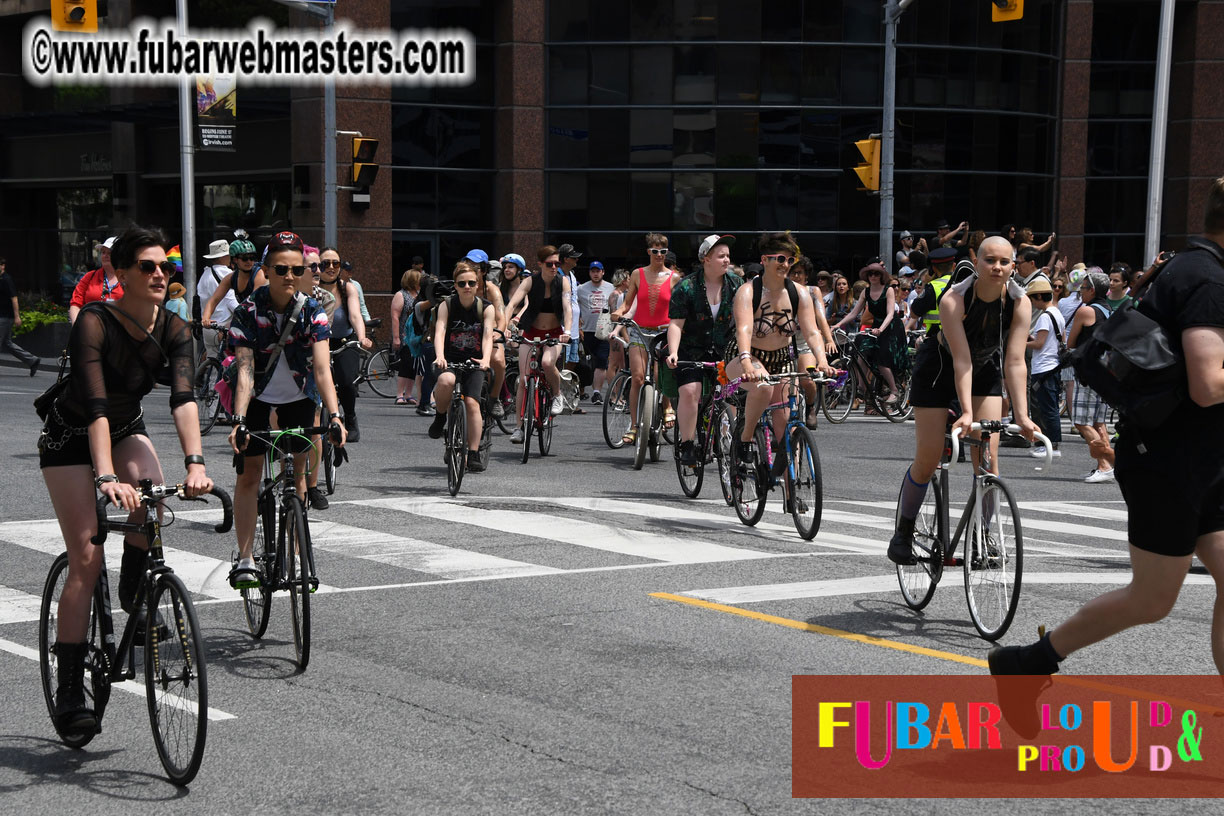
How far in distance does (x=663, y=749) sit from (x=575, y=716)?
55 centimetres

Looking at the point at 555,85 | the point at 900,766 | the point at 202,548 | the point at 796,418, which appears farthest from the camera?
the point at 555,85

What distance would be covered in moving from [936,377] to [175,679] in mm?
3913

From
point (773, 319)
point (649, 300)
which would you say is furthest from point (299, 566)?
point (649, 300)

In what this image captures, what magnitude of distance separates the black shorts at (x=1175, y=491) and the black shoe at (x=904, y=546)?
2.66 metres

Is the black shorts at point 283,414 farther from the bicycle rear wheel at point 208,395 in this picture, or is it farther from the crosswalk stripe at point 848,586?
the bicycle rear wheel at point 208,395

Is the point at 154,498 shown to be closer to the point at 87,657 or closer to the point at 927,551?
the point at 87,657

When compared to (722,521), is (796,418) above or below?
above

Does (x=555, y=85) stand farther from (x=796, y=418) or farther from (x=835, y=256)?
(x=796, y=418)

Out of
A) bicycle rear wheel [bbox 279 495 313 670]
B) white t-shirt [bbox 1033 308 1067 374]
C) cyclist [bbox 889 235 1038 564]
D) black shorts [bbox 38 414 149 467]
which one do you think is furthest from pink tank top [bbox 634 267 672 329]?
black shorts [bbox 38 414 149 467]

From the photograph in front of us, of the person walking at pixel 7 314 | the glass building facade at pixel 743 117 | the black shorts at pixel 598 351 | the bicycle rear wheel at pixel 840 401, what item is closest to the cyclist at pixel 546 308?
the bicycle rear wheel at pixel 840 401

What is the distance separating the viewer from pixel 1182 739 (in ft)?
17.6

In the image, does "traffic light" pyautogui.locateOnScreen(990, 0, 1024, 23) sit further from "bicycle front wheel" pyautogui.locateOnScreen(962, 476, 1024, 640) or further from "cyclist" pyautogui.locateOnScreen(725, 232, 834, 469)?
"bicycle front wheel" pyautogui.locateOnScreen(962, 476, 1024, 640)

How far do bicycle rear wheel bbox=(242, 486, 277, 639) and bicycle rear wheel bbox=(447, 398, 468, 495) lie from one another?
466 cm

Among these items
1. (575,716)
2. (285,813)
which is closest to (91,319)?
(285,813)
